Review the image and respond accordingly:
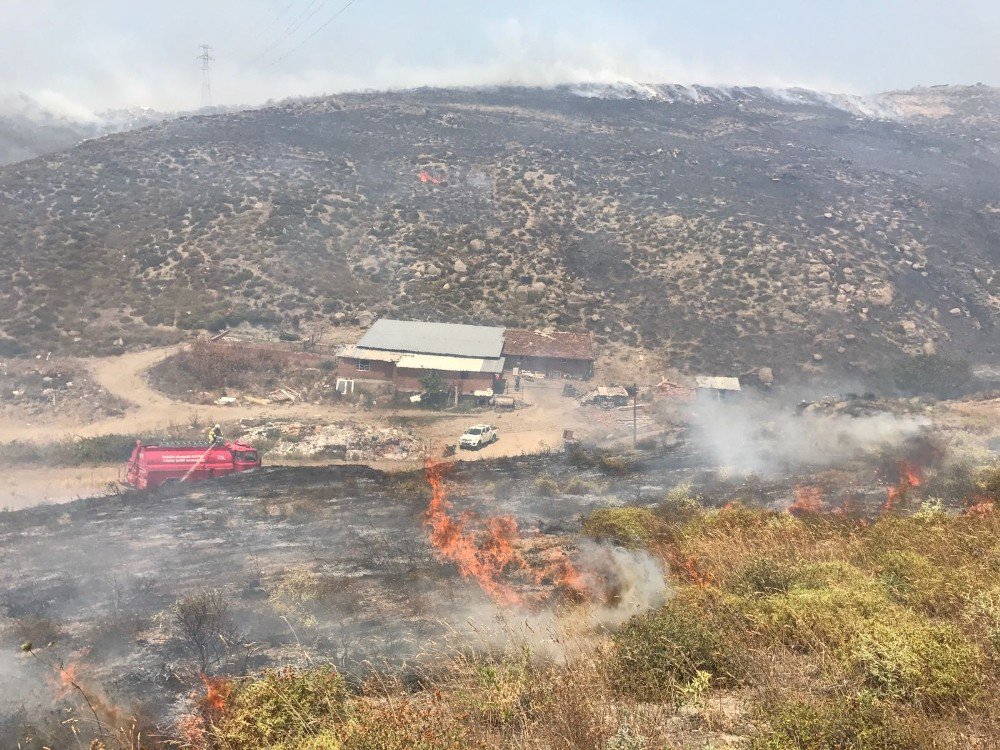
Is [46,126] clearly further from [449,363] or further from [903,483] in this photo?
[903,483]

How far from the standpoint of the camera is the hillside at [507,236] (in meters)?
48.7

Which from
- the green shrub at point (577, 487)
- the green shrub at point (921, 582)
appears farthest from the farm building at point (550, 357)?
the green shrub at point (921, 582)

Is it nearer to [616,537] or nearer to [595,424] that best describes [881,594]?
[616,537]

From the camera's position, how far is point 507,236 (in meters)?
62.5

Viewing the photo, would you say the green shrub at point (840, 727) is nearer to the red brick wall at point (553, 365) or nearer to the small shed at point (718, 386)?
the small shed at point (718, 386)

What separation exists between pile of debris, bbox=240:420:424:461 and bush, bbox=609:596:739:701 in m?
23.8

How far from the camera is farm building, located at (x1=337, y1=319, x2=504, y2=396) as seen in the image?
40.4 metres

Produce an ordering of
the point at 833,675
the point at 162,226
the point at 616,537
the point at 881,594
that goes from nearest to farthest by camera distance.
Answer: the point at 833,675 < the point at 881,594 < the point at 616,537 < the point at 162,226

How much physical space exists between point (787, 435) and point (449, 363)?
70.4ft

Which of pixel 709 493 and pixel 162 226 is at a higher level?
pixel 162 226

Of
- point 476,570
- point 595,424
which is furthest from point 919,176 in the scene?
point 476,570

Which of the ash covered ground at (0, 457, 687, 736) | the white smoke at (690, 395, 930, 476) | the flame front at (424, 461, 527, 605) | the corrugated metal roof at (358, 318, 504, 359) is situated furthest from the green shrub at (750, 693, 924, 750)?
the corrugated metal roof at (358, 318, 504, 359)

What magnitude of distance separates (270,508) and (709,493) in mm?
16493

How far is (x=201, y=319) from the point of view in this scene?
46000 millimetres
